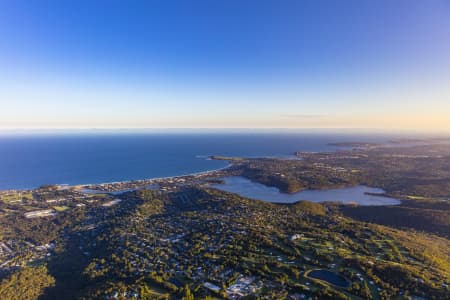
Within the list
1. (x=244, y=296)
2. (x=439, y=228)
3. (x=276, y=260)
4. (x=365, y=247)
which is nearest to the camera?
(x=244, y=296)

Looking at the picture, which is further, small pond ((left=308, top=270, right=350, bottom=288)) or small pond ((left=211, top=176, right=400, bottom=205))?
small pond ((left=211, top=176, right=400, bottom=205))

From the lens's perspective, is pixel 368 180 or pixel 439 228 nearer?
pixel 439 228

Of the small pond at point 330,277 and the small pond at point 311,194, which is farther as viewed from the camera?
the small pond at point 311,194

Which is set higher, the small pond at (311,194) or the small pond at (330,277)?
the small pond at (330,277)

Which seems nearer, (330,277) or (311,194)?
(330,277)

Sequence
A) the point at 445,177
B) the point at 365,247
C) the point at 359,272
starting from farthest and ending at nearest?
the point at 445,177
the point at 365,247
the point at 359,272

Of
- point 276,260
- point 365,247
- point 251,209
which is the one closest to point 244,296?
point 276,260

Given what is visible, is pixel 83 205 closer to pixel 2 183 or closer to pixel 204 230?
pixel 204 230

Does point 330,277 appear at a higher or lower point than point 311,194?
higher
